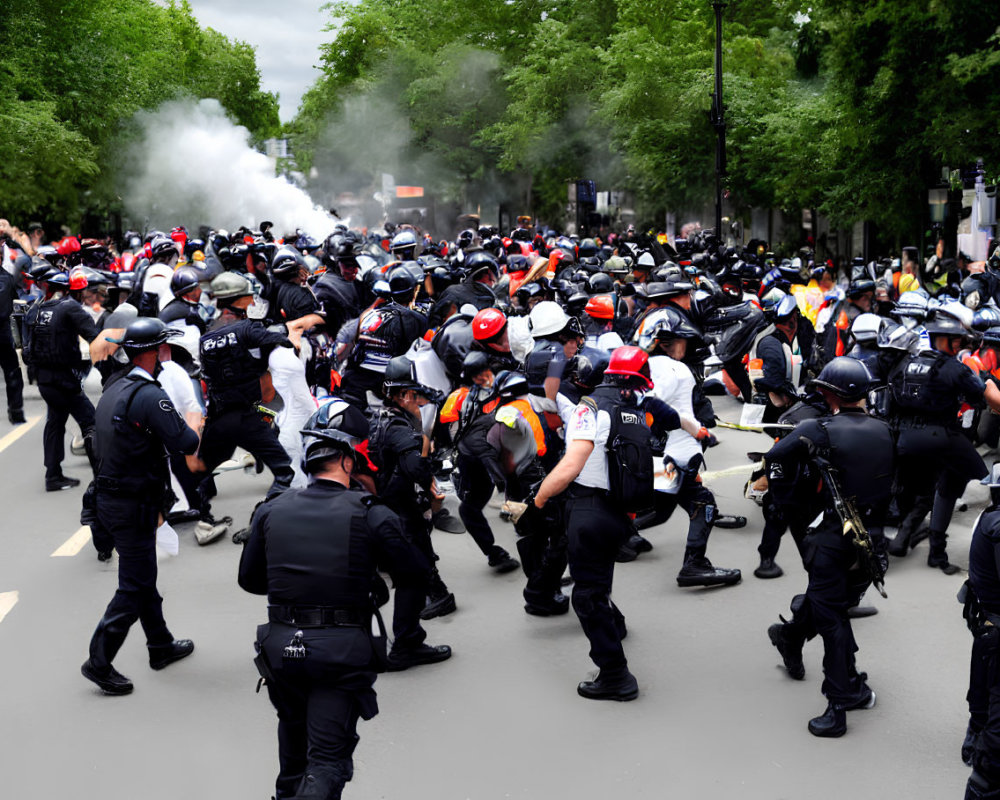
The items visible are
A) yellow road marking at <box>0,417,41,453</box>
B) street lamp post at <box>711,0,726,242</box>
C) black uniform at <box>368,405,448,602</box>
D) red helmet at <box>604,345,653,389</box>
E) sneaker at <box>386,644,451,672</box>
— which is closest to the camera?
red helmet at <box>604,345,653,389</box>

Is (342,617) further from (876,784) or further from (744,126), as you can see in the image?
(744,126)

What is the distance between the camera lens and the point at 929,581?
7707mm

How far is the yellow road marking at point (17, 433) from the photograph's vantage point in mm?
12703

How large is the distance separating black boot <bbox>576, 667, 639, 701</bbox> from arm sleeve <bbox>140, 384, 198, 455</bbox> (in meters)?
2.56

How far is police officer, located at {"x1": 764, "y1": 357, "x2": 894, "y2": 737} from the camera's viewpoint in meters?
5.51

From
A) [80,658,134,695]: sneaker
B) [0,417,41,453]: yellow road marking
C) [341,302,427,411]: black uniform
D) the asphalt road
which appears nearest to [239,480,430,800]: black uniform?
the asphalt road

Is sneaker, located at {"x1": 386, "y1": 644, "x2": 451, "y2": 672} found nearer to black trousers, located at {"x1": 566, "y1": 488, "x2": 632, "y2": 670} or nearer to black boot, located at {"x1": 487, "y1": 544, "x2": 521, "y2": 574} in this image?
black trousers, located at {"x1": 566, "y1": 488, "x2": 632, "y2": 670}

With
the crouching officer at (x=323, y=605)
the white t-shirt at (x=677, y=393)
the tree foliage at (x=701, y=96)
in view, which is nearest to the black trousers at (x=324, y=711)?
the crouching officer at (x=323, y=605)

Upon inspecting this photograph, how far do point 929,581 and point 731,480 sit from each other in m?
3.00

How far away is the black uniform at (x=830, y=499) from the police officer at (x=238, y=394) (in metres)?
3.89

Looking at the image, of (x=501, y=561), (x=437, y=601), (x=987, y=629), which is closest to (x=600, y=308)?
(x=501, y=561)

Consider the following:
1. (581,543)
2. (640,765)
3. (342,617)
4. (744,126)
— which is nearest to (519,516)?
(581,543)

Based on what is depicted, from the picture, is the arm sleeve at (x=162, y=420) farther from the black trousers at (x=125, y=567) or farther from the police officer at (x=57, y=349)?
the police officer at (x=57, y=349)

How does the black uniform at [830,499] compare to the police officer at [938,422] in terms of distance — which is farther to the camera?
the police officer at [938,422]
